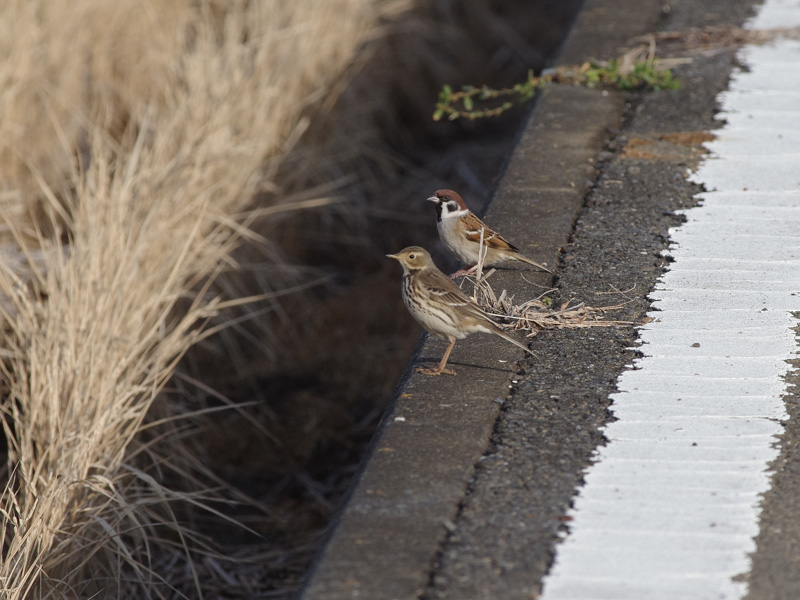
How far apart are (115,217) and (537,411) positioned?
2.38m

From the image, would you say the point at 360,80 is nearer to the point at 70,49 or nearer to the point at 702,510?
the point at 70,49

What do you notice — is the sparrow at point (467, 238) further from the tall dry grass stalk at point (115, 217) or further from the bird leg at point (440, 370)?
the tall dry grass stalk at point (115, 217)

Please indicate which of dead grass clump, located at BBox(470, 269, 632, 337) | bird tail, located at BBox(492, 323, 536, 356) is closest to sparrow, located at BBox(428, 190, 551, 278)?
dead grass clump, located at BBox(470, 269, 632, 337)

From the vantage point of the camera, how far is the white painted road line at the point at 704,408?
2477mm

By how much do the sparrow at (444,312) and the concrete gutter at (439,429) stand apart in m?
0.09

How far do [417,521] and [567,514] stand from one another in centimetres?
38

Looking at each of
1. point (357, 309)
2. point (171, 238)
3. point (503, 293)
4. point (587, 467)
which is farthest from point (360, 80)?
point (587, 467)

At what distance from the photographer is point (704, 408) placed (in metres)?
3.08

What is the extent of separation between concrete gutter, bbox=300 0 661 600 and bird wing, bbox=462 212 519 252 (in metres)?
0.13

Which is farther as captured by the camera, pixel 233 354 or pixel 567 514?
pixel 233 354

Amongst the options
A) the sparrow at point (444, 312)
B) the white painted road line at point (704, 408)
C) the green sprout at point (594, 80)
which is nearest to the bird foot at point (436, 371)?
the sparrow at point (444, 312)

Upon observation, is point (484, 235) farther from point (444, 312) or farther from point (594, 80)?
point (594, 80)

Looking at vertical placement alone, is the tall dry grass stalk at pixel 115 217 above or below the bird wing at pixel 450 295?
below

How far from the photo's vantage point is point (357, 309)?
6766mm
